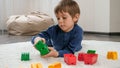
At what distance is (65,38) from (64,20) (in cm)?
12

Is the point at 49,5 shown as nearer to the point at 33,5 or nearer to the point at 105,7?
the point at 33,5

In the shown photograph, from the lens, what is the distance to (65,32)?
4.52 feet

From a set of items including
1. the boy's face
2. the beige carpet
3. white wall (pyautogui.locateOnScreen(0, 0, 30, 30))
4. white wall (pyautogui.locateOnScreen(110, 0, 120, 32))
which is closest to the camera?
the beige carpet

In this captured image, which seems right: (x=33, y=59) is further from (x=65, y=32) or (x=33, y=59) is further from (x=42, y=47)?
(x=65, y=32)

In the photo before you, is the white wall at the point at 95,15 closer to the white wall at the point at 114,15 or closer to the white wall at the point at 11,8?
the white wall at the point at 114,15

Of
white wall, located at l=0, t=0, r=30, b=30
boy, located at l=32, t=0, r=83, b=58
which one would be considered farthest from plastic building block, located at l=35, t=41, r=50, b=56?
white wall, located at l=0, t=0, r=30, b=30

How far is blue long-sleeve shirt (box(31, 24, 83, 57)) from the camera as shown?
1338 mm

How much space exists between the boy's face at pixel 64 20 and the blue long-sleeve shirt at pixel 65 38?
5 centimetres

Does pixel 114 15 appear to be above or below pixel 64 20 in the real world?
below

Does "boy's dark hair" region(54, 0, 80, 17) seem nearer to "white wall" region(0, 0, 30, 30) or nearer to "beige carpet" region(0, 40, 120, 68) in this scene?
"beige carpet" region(0, 40, 120, 68)

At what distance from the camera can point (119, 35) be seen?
2734 mm

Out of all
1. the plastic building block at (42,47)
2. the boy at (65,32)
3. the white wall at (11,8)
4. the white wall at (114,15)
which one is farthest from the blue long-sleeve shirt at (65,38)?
the white wall at (11,8)

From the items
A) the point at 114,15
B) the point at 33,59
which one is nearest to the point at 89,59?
the point at 33,59

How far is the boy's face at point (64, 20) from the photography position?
1296 mm
